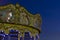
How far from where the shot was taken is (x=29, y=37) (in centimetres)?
707

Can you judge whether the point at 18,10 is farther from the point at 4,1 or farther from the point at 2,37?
the point at 4,1

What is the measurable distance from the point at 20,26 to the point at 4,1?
7.30ft

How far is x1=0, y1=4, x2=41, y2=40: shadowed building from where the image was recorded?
246 inches

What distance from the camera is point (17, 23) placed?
6359mm

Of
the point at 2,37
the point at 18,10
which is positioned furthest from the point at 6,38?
the point at 18,10

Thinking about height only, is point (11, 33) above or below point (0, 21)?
below

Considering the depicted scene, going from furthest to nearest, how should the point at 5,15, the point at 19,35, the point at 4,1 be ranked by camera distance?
the point at 4,1, the point at 19,35, the point at 5,15

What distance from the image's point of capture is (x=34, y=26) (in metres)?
6.79

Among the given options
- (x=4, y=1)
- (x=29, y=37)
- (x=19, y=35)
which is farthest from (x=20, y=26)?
(x=4, y=1)

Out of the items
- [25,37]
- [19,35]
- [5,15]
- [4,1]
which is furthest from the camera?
[4,1]

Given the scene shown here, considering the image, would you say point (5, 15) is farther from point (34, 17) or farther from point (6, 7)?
point (34, 17)

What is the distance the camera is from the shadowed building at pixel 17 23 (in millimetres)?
6238

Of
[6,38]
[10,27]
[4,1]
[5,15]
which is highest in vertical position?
[4,1]

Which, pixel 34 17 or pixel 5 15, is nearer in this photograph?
pixel 5 15
